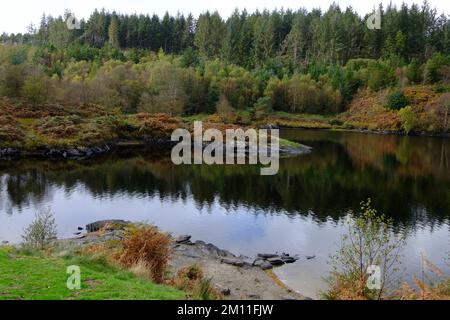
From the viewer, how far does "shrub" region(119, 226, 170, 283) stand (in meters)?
18.7

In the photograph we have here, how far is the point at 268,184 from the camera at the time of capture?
4988 cm

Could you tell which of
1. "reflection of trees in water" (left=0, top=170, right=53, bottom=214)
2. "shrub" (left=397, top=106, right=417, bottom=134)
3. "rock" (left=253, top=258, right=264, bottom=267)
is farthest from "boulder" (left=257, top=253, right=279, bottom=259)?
"shrub" (left=397, top=106, right=417, bottom=134)

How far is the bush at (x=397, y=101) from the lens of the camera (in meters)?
119

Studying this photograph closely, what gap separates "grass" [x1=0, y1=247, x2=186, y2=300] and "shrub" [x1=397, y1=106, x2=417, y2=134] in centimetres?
10768

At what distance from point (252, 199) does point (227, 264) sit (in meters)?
17.5

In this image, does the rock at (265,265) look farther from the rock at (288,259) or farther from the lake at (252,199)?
the rock at (288,259)

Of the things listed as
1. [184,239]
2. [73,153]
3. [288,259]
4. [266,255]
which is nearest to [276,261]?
[288,259]

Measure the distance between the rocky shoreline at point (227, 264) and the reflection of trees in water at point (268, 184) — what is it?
35.1ft

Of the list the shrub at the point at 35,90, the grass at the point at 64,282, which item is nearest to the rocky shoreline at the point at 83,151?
the shrub at the point at 35,90

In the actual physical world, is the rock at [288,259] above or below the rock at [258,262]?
below

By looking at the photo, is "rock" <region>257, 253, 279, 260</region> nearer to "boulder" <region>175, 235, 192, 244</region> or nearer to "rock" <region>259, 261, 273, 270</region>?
"rock" <region>259, 261, 273, 270</region>

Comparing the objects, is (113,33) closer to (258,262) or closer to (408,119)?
(408,119)
